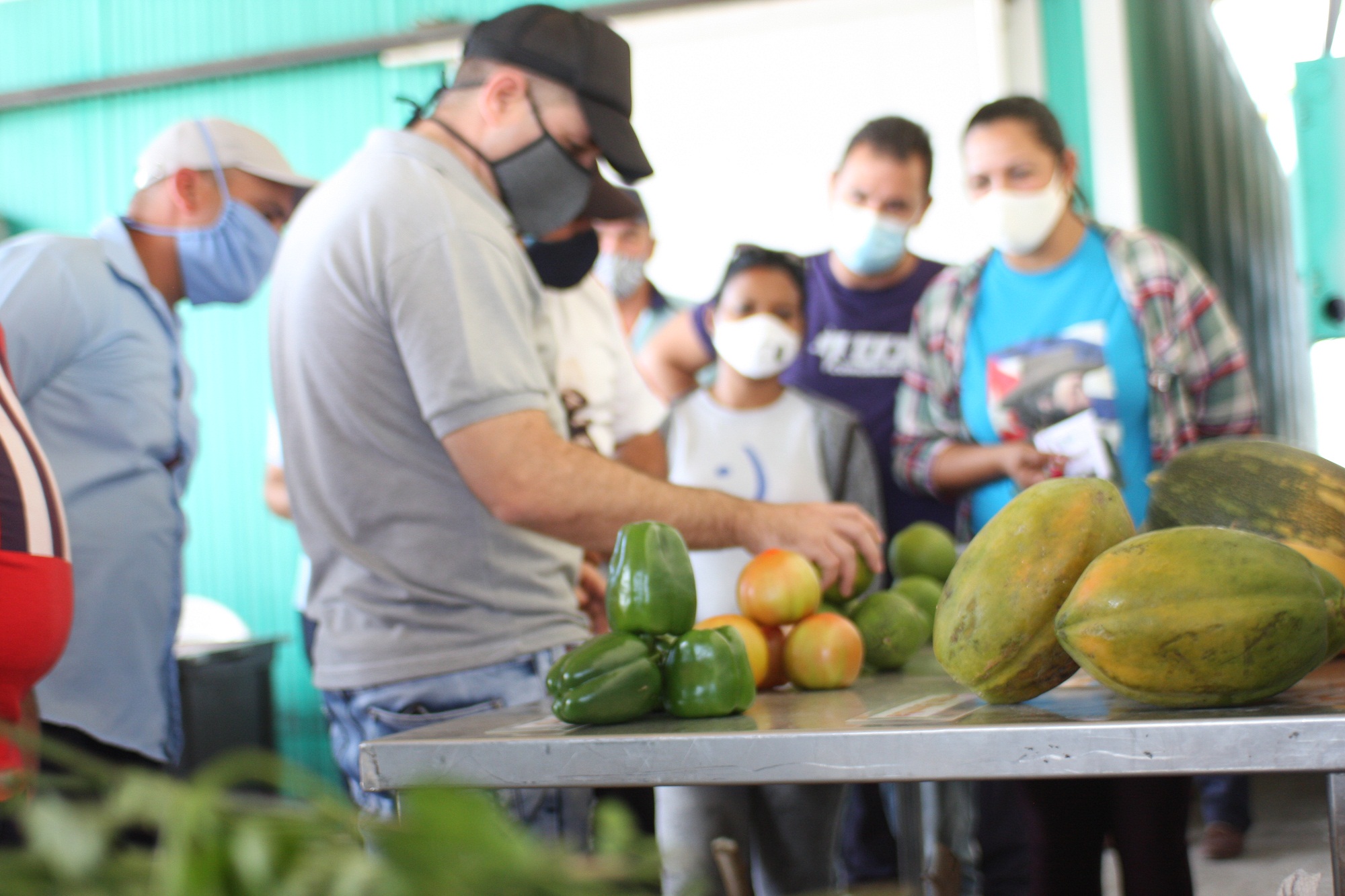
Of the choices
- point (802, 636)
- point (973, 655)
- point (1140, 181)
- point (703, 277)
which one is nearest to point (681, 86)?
point (703, 277)

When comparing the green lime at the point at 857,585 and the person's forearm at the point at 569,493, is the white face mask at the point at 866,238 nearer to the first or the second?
the green lime at the point at 857,585

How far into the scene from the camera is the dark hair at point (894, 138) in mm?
3016

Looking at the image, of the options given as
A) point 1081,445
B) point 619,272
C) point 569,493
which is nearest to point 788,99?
point 619,272

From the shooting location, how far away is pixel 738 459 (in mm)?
3031

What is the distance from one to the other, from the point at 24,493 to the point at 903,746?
3.15 ft

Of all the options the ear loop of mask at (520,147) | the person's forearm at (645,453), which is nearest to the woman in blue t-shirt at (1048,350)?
the person's forearm at (645,453)

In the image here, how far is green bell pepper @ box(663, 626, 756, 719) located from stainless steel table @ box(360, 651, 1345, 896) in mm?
18

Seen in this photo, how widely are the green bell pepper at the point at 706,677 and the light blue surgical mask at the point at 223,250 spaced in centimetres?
166

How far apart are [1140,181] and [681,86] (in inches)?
72.3

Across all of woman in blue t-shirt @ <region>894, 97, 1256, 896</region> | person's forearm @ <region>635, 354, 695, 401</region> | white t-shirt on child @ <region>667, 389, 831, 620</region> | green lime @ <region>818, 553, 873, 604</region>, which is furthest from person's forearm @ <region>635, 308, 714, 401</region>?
green lime @ <region>818, 553, 873, 604</region>

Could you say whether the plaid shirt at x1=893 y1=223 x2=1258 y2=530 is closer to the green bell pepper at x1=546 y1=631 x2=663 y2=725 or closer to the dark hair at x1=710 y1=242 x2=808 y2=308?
the dark hair at x1=710 y1=242 x2=808 y2=308

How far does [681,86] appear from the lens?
4.87m

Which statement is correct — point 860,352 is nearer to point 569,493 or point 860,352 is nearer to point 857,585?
point 857,585

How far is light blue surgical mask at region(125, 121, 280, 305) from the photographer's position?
8.25 feet
